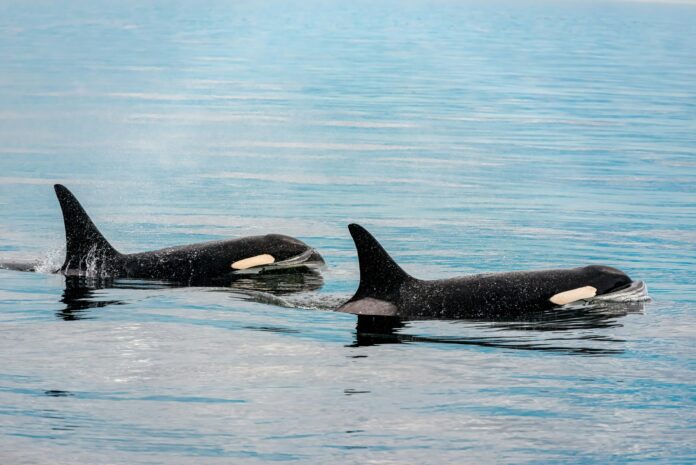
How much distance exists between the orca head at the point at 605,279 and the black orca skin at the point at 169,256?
3.54 metres

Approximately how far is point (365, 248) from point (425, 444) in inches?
147

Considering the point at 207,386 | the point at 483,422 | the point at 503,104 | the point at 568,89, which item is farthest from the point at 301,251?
the point at 568,89

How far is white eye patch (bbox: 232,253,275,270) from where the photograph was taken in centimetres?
1476

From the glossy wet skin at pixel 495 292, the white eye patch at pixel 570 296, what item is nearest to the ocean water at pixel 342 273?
the white eye patch at pixel 570 296

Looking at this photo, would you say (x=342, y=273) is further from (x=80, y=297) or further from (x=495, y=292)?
(x=495, y=292)

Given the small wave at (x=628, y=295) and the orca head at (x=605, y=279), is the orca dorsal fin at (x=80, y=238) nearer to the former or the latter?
the orca head at (x=605, y=279)

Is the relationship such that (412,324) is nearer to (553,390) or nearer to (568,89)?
(553,390)

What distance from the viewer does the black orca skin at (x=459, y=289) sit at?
41.3 ft

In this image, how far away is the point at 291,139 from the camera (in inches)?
1276

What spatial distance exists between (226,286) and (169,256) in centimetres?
92

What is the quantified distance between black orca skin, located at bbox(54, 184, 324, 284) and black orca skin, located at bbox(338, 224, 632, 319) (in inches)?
85.8

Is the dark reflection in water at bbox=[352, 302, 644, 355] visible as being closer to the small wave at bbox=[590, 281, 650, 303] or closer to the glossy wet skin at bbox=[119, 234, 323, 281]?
the small wave at bbox=[590, 281, 650, 303]

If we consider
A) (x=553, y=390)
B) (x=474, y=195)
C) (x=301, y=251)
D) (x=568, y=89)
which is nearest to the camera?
(x=553, y=390)

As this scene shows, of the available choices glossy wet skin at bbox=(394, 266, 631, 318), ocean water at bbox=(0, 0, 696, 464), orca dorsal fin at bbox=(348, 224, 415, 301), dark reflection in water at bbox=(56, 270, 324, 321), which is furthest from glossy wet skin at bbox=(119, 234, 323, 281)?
glossy wet skin at bbox=(394, 266, 631, 318)
